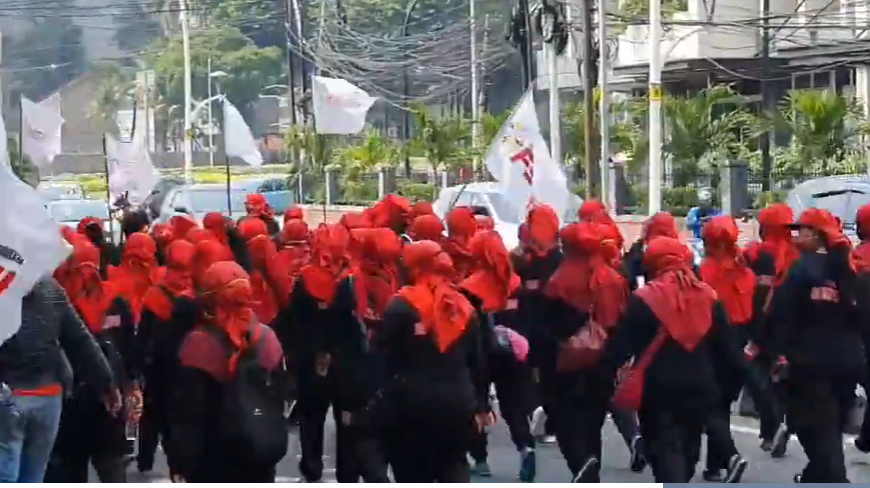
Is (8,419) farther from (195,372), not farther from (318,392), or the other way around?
(318,392)

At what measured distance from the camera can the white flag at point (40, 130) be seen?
17203 mm

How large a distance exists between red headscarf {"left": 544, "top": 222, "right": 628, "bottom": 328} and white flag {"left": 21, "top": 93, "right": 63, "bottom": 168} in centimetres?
1042

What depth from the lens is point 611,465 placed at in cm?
957

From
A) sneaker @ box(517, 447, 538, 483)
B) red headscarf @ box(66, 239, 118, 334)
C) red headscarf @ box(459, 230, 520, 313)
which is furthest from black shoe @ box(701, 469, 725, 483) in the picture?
red headscarf @ box(66, 239, 118, 334)

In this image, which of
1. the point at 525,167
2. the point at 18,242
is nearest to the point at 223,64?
the point at 525,167

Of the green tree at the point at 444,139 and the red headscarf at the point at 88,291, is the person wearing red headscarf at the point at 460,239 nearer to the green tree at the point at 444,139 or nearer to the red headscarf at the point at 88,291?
the red headscarf at the point at 88,291

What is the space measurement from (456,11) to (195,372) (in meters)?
60.1

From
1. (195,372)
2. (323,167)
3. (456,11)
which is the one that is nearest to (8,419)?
(195,372)

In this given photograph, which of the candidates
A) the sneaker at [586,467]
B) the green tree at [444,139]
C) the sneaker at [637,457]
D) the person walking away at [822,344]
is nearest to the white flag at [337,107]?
the sneaker at [637,457]

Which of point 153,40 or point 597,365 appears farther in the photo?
point 153,40

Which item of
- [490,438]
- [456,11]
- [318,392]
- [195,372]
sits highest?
[456,11]

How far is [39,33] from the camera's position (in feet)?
241

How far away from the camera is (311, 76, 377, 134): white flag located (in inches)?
709

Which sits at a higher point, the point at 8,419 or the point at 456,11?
the point at 456,11
